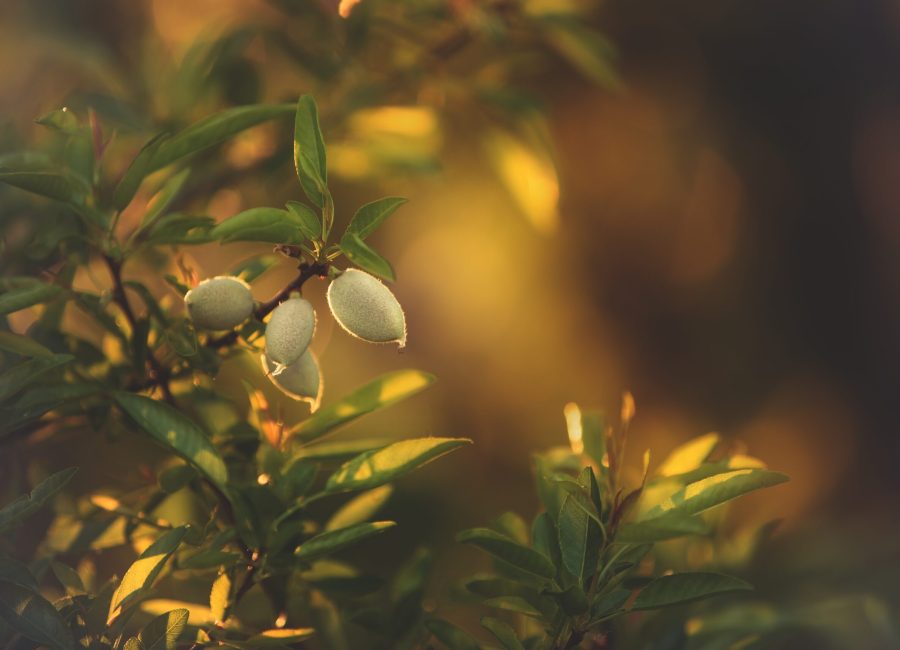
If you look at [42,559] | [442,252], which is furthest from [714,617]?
[442,252]

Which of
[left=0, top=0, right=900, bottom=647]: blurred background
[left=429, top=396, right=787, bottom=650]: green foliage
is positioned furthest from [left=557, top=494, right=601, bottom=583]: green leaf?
[left=0, top=0, right=900, bottom=647]: blurred background

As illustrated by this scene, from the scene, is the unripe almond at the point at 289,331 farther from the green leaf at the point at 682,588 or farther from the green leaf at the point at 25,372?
the green leaf at the point at 682,588

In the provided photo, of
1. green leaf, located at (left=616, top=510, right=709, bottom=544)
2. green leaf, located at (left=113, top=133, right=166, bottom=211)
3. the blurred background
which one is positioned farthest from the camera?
the blurred background

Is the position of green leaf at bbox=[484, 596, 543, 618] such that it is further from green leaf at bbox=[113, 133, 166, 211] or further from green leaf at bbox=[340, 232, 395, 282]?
green leaf at bbox=[113, 133, 166, 211]

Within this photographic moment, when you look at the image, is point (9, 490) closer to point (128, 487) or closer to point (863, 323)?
point (128, 487)

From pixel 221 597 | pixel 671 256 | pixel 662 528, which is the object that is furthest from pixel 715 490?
pixel 671 256

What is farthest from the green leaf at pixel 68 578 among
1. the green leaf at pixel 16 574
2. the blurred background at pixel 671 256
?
the blurred background at pixel 671 256
